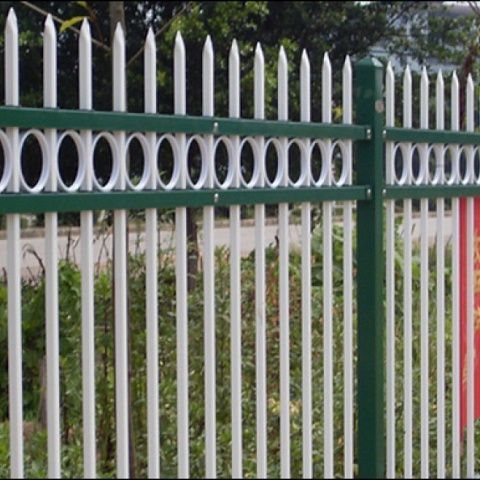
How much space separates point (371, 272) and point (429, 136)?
62 cm

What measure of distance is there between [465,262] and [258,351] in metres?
1.30

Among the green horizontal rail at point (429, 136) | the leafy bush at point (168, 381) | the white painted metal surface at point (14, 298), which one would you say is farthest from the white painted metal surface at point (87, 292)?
the green horizontal rail at point (429, 136)

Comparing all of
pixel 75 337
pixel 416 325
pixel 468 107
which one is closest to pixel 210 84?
pixel 468 107

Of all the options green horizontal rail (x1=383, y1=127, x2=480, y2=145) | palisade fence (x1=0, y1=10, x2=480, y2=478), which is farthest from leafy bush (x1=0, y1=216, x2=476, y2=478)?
green horizontal rail (x1=383, y1=127, x2=480, y2=145)

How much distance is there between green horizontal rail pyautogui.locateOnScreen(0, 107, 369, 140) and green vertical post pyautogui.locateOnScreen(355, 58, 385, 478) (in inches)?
4.5

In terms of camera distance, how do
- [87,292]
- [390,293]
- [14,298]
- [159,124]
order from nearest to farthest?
[14,298], [87,292], [159,124], [390,293]

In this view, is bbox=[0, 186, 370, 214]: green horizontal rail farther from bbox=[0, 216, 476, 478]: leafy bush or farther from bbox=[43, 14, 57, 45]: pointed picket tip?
bbox=[0, 216, 476, 478]: leafy bush

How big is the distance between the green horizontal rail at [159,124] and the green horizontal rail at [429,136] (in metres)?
0.22

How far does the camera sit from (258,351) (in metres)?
2.97

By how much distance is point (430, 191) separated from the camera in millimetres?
3621

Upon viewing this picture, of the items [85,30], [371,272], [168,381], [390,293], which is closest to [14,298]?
[85,30]

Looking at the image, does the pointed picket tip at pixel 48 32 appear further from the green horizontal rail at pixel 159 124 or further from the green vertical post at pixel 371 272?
the green vertical post at pixel 371 272

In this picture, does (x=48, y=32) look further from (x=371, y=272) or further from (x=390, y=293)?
(x=390, y=293)

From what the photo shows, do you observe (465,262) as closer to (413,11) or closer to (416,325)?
(416,325)
